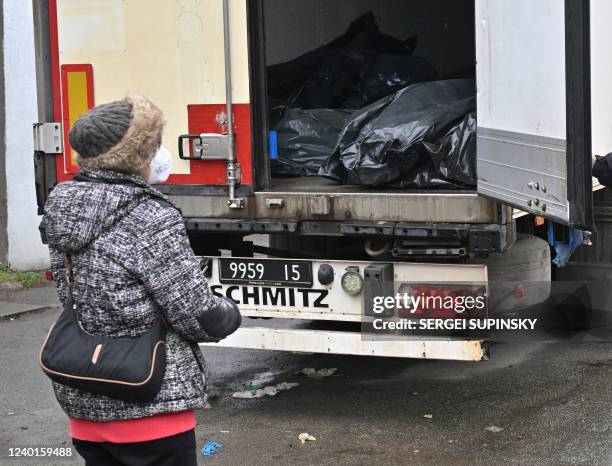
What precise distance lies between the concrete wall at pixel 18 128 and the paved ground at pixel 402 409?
2967 millimetres

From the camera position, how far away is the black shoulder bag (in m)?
2.65

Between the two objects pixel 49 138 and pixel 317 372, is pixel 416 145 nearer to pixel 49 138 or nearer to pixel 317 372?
pixel 317 372

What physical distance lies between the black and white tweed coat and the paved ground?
2.20 m

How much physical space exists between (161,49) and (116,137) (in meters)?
2.70

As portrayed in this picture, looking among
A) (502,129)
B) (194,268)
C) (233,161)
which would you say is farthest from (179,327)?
(233,161)

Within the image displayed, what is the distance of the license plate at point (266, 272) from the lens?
5281 millimetres

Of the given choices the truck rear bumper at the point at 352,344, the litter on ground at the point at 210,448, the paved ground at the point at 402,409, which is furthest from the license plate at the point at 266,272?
the litter on ground at the point at 210,448

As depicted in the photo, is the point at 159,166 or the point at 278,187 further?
the point at 278,187

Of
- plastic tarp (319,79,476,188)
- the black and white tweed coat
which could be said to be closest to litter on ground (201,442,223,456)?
plastic tarp (319,79,476,188)

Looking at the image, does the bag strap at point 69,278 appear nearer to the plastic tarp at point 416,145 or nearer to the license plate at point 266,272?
the license plate at point 266,272

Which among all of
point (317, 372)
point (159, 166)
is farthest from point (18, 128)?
point (159, 166)

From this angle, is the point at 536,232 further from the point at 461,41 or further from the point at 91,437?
the point at 91,437

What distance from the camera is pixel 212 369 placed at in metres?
6.56

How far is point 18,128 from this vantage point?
977cm
